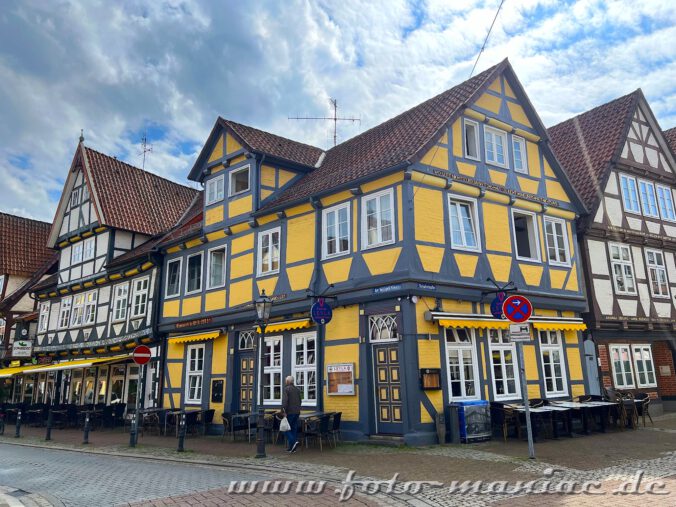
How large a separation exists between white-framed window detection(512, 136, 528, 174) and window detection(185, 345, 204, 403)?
12168 millimetres

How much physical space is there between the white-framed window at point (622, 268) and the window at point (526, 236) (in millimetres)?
4522

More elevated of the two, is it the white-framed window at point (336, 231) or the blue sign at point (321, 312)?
the white-framed window at point (336, 231)

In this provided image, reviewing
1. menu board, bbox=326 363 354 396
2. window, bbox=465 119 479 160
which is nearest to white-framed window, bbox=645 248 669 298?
window, bbox=465 119 479 160

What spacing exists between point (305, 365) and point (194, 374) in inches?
228

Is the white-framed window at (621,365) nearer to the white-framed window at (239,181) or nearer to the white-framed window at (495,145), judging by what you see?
the white-framed window at (495,145)

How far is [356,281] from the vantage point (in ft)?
46.1

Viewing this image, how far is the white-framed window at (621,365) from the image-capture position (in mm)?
18984

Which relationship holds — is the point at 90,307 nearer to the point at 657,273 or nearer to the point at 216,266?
the point at 216,266

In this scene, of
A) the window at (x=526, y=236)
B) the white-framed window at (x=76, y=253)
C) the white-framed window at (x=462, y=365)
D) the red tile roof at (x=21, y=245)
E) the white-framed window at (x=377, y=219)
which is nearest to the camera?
the white-framed window at (x=462, y=365)

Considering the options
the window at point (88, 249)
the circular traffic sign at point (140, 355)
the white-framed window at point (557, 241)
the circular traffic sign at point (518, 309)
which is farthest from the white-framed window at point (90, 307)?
the circular traffic sign at point (518, 309)

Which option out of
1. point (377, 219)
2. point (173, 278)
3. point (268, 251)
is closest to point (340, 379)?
point (377, 219)

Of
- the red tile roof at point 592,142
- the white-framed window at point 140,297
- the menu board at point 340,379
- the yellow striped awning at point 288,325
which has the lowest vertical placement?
the menu board at point 340,379

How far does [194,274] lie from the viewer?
20.5 meters

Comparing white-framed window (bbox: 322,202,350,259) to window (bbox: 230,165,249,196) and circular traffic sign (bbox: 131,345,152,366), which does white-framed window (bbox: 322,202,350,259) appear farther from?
circular traffic sign (bbox: 131,345,152,366)
